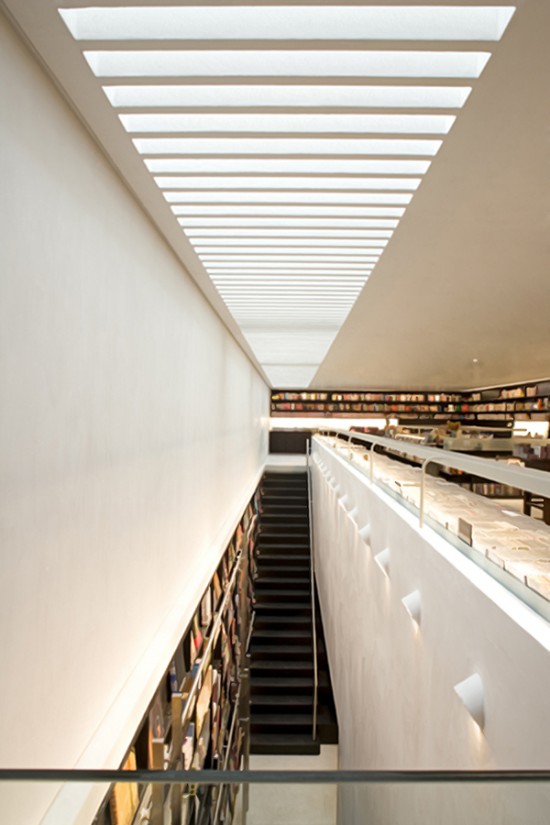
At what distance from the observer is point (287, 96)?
5.46ft

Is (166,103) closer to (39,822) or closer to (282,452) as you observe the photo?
(39,822)

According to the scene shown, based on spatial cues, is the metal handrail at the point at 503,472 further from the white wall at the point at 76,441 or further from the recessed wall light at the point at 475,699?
the white wall at the point at 76,441

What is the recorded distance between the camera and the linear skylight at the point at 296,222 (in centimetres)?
269

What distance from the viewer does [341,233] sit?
2863 millimetres

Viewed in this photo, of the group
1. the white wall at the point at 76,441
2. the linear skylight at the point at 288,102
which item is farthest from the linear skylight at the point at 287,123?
the white wall at the point at 76,441

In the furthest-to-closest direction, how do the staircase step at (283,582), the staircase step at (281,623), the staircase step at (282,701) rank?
the staircase step at (283,582) → the staircase step at (281,623) → the staircase step at (282,701)

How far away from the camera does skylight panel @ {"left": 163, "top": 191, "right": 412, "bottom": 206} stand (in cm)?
242

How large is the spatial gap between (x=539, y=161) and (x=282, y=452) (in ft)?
52.3

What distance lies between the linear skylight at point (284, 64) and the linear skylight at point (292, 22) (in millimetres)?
111

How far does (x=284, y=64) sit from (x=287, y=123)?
0.33m

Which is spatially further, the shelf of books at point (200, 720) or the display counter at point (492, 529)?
the display counter at point (492, 529)

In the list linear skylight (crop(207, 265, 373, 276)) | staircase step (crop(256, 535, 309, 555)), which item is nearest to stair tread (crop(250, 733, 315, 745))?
staircase step (crop(256, 535, 309, 555))

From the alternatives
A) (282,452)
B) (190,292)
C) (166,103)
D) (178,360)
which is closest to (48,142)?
(166,103)

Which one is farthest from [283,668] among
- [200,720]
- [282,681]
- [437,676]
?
[437,676]
